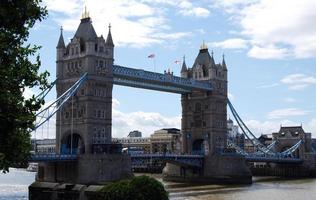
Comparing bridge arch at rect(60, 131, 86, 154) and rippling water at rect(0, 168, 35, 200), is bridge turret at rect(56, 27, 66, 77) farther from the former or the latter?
rippling water at rect(0, 168, 35, 200)

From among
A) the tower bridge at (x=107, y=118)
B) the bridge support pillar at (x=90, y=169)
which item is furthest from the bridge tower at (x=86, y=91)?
the bridge support pillar at (x=90, y=169)

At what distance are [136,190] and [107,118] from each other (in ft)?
185

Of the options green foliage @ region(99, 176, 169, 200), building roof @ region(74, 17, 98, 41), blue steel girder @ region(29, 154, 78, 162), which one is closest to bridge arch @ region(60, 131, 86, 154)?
blue steel girder @ region(29, 154, 78, 162)

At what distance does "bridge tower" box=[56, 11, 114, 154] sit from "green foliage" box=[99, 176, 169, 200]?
167ft

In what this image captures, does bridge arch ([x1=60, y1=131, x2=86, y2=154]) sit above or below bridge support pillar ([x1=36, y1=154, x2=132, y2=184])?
above

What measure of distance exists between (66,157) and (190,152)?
37611mm

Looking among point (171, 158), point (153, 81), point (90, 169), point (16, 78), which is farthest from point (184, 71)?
point (16, 78)

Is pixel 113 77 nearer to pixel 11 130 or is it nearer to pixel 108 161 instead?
pixel 108 161

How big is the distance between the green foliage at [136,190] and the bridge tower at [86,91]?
50.9 meters

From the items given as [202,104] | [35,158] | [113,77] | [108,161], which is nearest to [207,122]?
[202,104]

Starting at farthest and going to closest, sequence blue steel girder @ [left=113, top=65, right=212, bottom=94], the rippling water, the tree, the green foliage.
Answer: blue steel girder @ [left=113, top=65, right=212, bottom=94] < the rippling water < the green foliage < the tree

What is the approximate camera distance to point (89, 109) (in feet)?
254

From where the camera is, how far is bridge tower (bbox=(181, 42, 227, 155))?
102m

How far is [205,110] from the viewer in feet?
335
